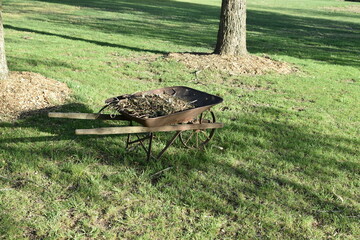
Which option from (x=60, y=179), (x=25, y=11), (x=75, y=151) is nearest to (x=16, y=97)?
(x=75, y=151)

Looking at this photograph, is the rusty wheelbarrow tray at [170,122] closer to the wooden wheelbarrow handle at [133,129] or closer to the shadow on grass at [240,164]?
the wooden wheelbarrow handle at [133,129]

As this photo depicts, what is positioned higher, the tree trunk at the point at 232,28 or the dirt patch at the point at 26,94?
the tree trunk at the point at 232,28

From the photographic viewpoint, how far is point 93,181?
12.7 ft

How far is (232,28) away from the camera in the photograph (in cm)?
952

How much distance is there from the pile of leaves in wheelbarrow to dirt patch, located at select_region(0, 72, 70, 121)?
2046mm

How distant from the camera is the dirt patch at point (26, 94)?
5633 mm

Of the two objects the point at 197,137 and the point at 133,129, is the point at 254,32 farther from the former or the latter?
the point at 133,129

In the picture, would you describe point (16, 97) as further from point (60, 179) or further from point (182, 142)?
point (182, 142)

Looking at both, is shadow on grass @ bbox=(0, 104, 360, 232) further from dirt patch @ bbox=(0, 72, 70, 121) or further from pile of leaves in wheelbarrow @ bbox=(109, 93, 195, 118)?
pile of leaves in wheelbarrow @ bbox=(109, 93, 195, 118)

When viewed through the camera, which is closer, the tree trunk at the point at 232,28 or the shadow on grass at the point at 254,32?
the tree trunk at the point at 232,28

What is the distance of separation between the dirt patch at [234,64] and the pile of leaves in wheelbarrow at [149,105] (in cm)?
467

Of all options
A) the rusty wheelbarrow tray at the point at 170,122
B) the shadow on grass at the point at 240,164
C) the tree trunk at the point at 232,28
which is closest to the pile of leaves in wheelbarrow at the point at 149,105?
the rusty wheelbarrow tray at the point at 170,122

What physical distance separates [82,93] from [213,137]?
8.94ft

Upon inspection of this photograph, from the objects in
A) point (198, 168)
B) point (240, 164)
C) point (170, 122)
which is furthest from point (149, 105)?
point (240, 164)
